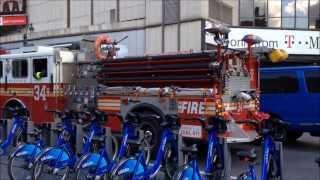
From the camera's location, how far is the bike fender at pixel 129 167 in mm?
7675

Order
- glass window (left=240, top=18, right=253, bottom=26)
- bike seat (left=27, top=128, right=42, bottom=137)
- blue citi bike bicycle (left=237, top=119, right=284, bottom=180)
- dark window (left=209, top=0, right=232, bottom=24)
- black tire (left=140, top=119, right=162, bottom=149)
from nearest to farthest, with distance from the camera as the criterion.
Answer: blue citi bike bicycle (left=237, top=119, right=284, bottom=180)
bike seat (left=27, top=128, right=42, bottom=137)
black tire (left=140, top=119, right=162, bottom=149)
dark window (left=209, top=0, right=232, bottom=24)
glass window (left=240, top=18, right=253, bottom=26)


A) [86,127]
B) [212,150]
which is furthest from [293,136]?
[212,150]

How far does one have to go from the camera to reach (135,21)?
31453mm

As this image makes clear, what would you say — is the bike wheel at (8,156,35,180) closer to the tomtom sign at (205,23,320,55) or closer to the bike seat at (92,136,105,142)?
the bike seat at (92,136,105,142)

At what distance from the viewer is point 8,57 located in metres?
15.6

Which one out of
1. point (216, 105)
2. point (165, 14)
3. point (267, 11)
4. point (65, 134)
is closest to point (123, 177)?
point (65, 134)

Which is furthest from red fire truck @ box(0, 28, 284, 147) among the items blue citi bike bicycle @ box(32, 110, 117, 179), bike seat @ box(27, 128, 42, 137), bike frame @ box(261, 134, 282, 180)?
bike frame @ box(261, 134, 282, 180)

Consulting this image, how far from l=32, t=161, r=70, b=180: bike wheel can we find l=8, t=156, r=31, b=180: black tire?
0.30 meters

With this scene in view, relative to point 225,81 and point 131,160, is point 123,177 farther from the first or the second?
point 225,81

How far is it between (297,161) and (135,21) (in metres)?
19.7

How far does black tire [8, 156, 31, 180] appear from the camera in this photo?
880cm

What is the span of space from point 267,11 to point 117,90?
72.7 ft

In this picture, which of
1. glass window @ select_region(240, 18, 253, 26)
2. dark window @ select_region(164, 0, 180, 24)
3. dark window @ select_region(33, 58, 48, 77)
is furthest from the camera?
glass window @ select_region(240, 18, 253, 26)

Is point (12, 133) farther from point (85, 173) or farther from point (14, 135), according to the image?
point (85, 173)
